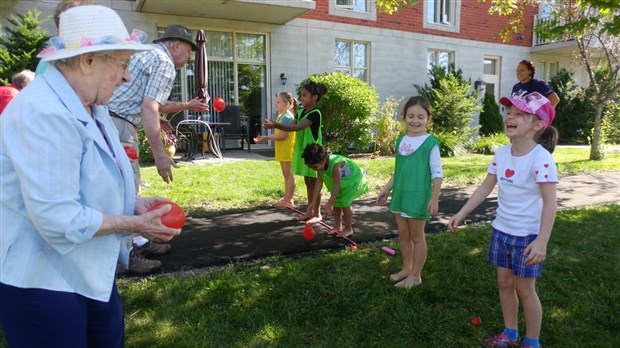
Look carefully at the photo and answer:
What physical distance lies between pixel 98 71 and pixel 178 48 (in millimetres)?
2451

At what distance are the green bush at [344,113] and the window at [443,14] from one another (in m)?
7.63

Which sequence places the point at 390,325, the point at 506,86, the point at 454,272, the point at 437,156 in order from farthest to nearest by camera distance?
the point at 506,86, the point at 454,272, the point at 437,156, the point at 390,325

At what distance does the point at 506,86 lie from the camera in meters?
20.2

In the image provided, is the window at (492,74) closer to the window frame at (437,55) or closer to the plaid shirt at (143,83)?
the window frame at (437,55)

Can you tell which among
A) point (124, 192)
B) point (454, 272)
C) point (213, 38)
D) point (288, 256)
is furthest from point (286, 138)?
point (213, 38)

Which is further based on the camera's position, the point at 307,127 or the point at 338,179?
the point at 307,127

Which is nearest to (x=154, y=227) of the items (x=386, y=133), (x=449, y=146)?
(x=386, y=133)

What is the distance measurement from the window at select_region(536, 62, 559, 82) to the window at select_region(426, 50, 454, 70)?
591 centimetres

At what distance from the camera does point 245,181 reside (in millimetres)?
8242

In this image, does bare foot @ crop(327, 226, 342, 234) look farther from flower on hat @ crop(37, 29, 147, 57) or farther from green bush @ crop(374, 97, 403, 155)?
green bush @ crop(374, 97, 403, 155)

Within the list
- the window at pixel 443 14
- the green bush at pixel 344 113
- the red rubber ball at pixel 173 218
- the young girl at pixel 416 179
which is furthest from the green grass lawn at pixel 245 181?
the window at pixel 443 14

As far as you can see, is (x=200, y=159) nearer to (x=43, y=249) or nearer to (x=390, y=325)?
(x=390, y=325)

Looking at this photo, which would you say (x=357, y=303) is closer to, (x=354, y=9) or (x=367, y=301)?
(x=367, y=301)

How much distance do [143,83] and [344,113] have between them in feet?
28.6
